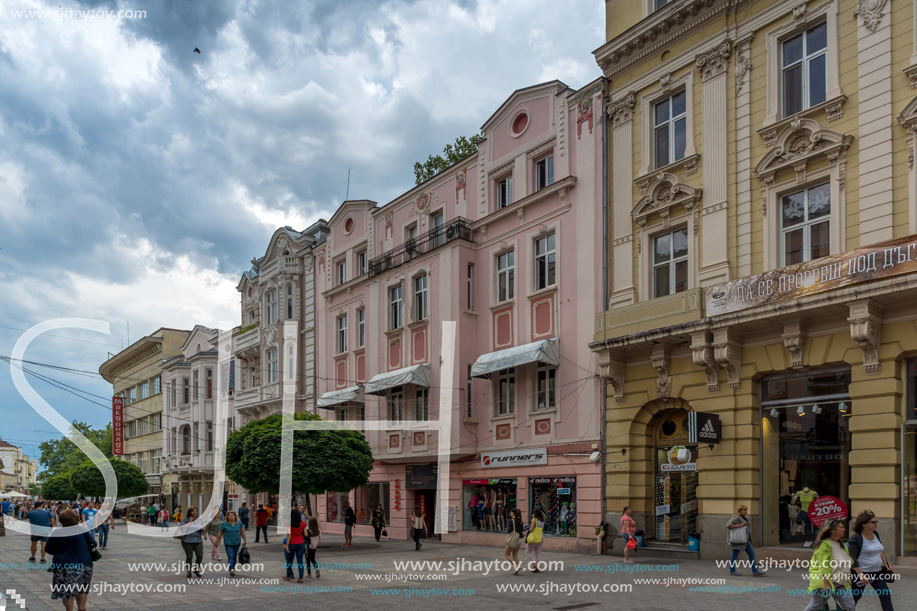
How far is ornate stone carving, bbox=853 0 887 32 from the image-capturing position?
17.3 metres

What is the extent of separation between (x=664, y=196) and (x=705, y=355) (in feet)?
15.7

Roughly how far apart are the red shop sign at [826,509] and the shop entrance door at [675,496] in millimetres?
3532

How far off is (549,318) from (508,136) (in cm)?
673

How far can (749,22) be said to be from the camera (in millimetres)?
20031

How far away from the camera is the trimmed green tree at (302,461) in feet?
85.0

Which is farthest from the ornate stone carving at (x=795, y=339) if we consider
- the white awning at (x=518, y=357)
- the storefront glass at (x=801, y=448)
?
the white awning at (x=518, y=357)

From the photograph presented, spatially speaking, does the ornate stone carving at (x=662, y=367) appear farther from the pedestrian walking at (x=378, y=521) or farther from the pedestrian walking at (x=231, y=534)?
the pedestrian walking at (x=378, y=521)

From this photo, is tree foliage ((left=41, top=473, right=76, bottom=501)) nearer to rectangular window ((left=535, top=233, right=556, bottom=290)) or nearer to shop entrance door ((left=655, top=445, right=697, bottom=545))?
rectangular window ((left=535, top=233, right=556, bottom=290))

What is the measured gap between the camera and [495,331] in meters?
27.3

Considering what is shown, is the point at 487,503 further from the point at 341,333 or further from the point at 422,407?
the point at 341,333

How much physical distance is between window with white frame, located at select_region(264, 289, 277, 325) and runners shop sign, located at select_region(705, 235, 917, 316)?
1031 inches

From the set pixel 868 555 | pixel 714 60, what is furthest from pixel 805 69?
pixel 868 555

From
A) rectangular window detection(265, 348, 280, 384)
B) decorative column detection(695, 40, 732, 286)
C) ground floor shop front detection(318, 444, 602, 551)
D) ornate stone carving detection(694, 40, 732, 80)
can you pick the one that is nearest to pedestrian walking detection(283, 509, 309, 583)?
ground floor shop front detection(318, 444, 602, 551)

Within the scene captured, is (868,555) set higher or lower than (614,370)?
lower
